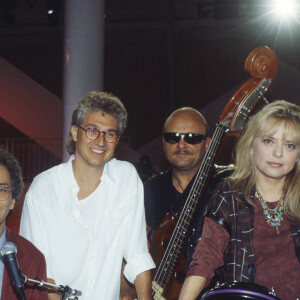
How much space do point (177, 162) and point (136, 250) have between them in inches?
40.9

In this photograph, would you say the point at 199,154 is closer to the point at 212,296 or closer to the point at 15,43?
the point at 212,296

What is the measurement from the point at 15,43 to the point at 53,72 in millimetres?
1558

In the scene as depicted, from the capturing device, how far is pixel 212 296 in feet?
6.08

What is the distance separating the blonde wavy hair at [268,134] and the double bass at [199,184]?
17 cm

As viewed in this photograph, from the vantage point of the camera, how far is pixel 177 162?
3.71 m

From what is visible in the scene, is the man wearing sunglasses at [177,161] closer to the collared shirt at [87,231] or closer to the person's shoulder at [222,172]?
the person's shoulder at [222,172]

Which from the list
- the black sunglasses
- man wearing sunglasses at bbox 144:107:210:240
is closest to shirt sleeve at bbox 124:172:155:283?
man wearing sunglasses at bbox 144:107:210:240

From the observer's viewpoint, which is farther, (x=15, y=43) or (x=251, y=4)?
(x=15, y=43)

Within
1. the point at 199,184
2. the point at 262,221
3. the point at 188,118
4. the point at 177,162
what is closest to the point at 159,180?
the point at 177,162

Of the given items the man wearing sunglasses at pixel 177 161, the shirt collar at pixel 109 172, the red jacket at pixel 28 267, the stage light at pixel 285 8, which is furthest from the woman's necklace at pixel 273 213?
the stage light at pixel 285 8

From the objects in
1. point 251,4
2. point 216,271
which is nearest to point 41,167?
point 251,4

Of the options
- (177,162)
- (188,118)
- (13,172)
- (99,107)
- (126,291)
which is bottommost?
(126,291)

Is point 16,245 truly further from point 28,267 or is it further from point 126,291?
point 126,291

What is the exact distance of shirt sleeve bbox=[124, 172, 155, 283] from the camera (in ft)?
9.21
